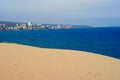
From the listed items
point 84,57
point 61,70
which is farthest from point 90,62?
point 61,70

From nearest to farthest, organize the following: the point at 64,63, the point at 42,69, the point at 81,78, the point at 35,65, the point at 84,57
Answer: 1. the point at 81,78
2. the point at 42,69
3. the point at 35,65
4. the point at 64,63
5. the point at 84,57

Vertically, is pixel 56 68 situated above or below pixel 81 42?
above

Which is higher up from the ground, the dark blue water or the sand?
the sand

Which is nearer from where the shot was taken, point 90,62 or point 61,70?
point 61,70

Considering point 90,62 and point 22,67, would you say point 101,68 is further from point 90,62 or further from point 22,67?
point 22,67

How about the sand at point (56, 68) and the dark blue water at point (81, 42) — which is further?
the dark blue water at point (81, 42)

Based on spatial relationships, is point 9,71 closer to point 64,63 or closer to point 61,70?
point 61,70

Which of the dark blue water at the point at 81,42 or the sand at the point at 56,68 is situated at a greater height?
the sand at the point at 56,68

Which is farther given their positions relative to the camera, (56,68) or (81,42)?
(81,42)

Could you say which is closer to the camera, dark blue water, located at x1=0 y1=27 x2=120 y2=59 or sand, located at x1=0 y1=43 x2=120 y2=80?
sand, located at x1=0 y1=43 x2=120 y2=80

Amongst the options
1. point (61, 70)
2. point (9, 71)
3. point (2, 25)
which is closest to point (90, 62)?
point (61, 70)

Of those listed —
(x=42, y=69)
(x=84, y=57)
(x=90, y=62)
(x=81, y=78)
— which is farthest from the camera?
(x=84, y=57)
